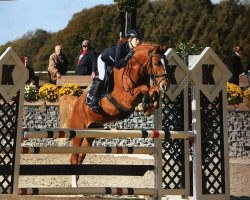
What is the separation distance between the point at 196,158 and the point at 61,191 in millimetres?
1303

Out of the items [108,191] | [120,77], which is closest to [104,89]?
[120,77]

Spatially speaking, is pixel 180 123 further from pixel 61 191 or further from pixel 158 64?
pixel 61 191

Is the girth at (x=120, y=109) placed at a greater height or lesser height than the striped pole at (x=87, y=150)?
greater

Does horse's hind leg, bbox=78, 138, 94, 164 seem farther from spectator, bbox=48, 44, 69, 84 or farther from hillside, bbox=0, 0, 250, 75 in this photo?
hillside, bbox=0, 0, 250, 75

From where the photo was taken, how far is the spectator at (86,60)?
488 inches

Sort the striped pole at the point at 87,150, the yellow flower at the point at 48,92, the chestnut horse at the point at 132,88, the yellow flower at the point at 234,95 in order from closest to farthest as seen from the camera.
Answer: the striped pole at the point at 87,150 < the chestnut horse at the point at 132,88 < the yellow flower at the point at 234,95 < the yellow flower at the point at 48,92

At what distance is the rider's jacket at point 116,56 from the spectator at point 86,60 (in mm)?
4285

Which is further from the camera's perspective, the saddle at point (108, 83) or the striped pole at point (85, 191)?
the saddle at point (108, 83)

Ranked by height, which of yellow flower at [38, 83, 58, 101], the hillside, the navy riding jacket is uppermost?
the hillside

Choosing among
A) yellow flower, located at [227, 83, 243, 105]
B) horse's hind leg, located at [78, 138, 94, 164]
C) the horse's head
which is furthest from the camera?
yellow flower, located at [227, 83, 243, 105]

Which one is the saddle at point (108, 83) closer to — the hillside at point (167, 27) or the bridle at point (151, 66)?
the bridle at point (151, 66)

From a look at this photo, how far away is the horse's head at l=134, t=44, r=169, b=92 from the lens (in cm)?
627

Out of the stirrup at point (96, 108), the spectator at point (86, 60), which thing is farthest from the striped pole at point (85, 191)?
the spectator at point (86, 60)

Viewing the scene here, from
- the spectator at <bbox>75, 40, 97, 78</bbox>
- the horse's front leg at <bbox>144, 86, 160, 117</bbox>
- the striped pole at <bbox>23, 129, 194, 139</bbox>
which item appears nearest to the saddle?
the horse's front leg at <bbox>144, 86, 160, 117</bbox>
